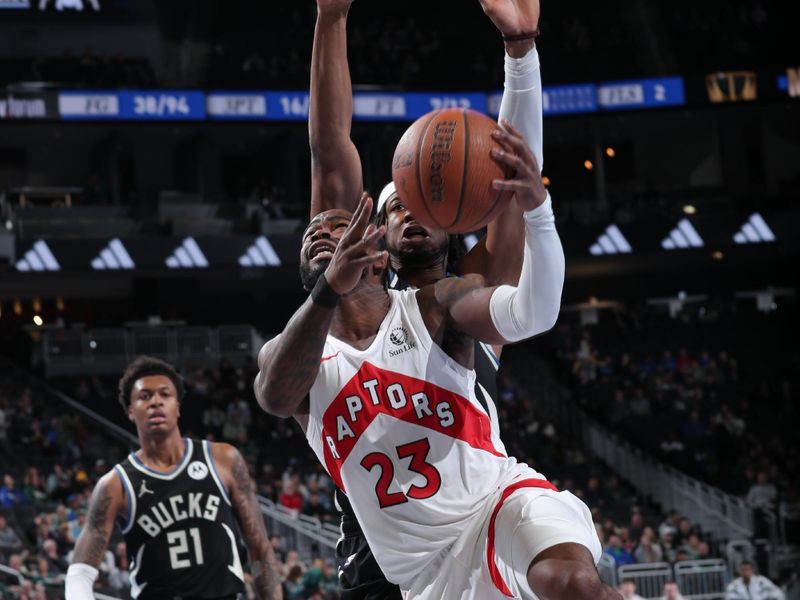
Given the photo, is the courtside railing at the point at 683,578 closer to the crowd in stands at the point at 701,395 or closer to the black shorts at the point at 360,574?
the crowd in stands at the point at 701,395

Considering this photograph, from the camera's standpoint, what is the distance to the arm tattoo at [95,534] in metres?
6.70

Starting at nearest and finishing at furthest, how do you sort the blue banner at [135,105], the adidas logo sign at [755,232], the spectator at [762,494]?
the spectator at [762,494] < the blue banner at [135,105] < the adidas logo sign at [755,232]

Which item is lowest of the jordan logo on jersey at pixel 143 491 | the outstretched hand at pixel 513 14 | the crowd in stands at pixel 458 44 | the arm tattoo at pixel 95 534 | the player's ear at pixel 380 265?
the arm tattoo at pixel 95 534

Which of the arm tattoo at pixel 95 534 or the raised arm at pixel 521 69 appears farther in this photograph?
the arm tattoo at pixel 95 534

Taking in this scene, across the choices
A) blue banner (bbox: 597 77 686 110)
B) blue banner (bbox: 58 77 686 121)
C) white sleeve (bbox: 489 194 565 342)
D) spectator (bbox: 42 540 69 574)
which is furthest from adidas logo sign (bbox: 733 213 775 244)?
white sleeve (bbox: 489 194 565 342)

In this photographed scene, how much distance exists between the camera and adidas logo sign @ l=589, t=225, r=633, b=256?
28719 mm

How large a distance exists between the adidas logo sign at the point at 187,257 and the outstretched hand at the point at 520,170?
2284cm

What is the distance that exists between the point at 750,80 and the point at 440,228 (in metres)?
28.5

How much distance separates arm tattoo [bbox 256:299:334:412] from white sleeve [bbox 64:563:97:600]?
2.52m

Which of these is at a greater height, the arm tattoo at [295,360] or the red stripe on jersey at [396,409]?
the arm tattoo at [295,360]

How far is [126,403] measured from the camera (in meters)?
7.33

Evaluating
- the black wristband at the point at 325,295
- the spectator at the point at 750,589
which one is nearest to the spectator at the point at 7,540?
the spectator at the point at 750,589

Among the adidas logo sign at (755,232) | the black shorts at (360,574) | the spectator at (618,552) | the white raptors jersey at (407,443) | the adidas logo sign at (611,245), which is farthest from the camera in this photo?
the adidas logo sign at (755,232)

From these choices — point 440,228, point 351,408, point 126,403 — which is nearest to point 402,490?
point 351,408
